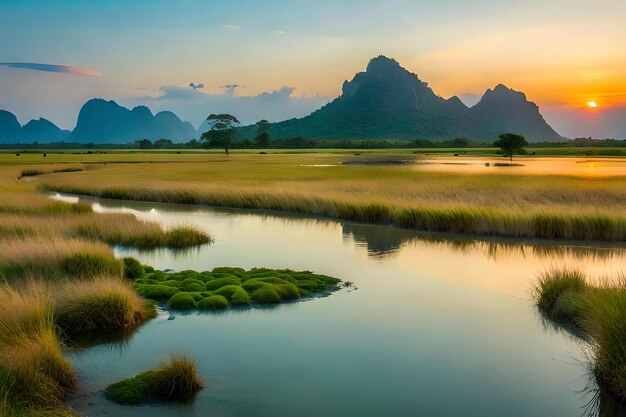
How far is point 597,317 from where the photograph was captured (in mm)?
9836

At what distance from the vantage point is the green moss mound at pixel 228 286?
46.0 feet

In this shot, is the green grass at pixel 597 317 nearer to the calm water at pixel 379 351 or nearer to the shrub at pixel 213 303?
the calm water at pixel 379 351

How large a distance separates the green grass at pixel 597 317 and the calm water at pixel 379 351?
1.47 feet

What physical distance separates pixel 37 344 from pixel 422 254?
14821 millimetres

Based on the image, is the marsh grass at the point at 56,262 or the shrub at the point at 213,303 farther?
the marsh grass at the point at 56,262

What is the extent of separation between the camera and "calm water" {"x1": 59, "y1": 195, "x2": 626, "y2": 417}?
881cm

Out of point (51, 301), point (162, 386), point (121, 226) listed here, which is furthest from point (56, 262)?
point (121, 226)

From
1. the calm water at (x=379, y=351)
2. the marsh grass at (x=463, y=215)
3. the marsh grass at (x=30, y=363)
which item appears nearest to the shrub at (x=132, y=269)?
the calm water at (x=379, y=351)

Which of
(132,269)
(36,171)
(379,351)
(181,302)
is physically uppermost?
(36,171)

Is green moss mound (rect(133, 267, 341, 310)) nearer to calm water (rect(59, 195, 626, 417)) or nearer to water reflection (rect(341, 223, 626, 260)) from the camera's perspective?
calm water (rect(59, 195, 626, 417))

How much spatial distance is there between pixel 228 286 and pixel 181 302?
1.49 metres

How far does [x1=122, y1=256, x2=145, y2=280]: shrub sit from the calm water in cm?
198

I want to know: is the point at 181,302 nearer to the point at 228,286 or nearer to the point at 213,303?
the point at 213,303

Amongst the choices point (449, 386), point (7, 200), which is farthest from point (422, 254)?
point (7, 200)
